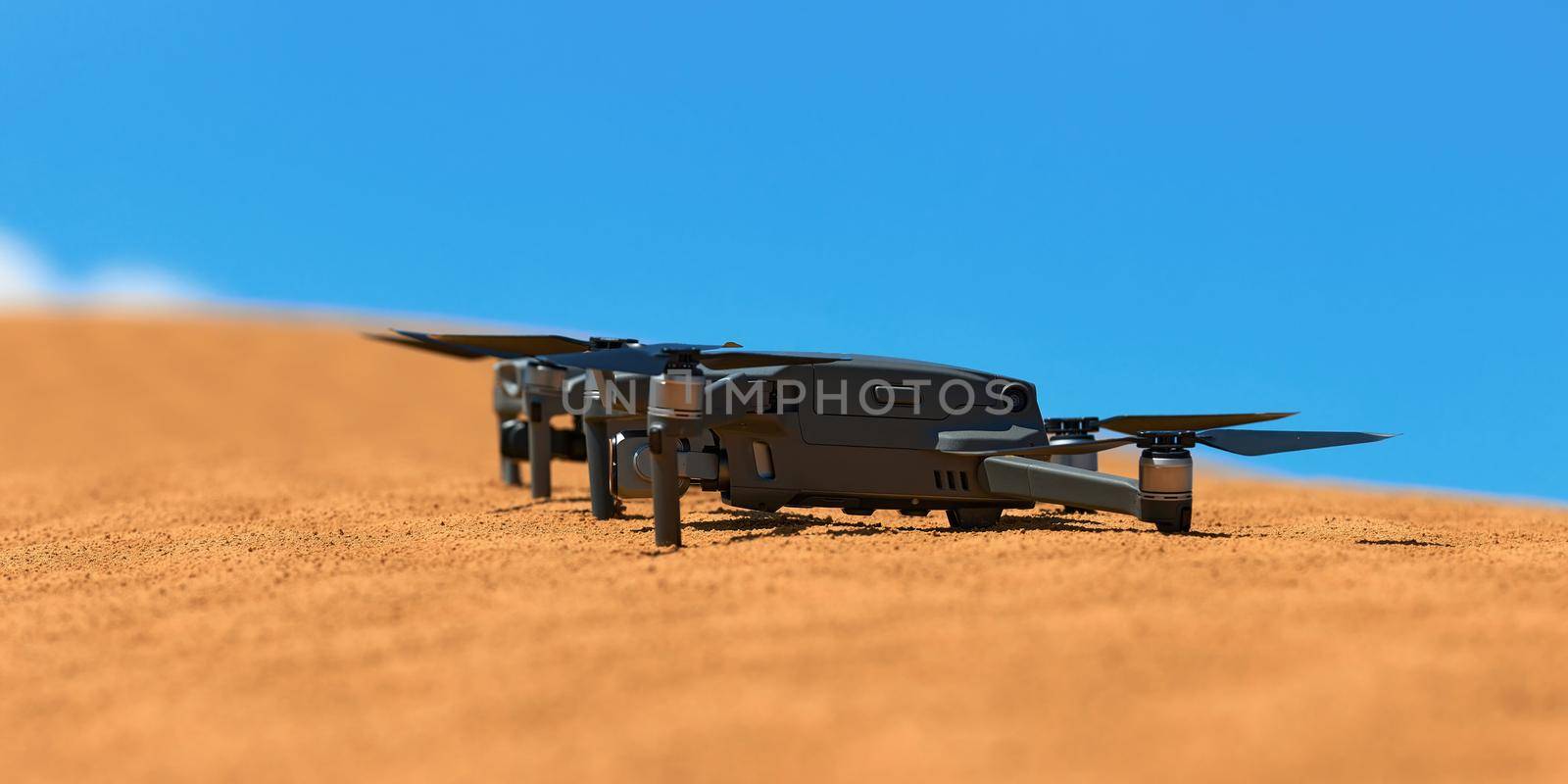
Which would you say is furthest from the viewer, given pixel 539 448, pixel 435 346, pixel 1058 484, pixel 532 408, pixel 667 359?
pixel 539 448

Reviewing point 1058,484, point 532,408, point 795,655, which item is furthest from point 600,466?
point 795,655

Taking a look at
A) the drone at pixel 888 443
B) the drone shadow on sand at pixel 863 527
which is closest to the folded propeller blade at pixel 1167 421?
the drone at pixel 888 443

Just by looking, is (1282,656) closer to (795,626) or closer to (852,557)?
(795,626)

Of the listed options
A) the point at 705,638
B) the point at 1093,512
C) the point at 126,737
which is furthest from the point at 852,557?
the point at 1093,512

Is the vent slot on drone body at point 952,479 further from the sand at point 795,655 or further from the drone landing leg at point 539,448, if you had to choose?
the drone landing leg at point 539,448

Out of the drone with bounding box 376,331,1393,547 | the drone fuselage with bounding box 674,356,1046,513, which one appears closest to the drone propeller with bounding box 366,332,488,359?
the drone with bounding box 376,331,1393,547

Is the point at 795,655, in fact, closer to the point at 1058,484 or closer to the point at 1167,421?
the point at 1058,484

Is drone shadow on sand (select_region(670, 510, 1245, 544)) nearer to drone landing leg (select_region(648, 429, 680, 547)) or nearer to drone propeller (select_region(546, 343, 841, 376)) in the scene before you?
drone landing leg (select_region(648, 429, 680, 547))
